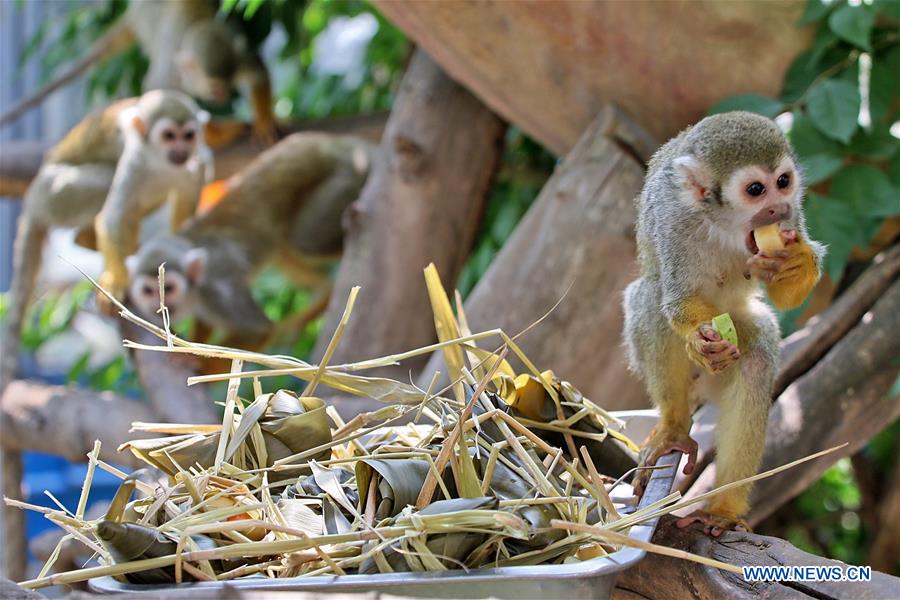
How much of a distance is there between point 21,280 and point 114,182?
0.87 meters

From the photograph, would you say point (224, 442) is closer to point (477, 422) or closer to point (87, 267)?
point (477, 422)

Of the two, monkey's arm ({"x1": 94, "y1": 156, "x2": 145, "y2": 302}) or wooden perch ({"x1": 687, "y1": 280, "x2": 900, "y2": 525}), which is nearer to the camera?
wooden perch ({"x1": 687, "y1": 280, "x2": 900, "y2": 525})

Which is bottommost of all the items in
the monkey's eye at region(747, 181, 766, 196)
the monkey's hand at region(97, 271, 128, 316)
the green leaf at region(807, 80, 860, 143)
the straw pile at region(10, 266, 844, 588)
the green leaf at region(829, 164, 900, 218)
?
the monkey's hand at region(97, 271, 128, 316)

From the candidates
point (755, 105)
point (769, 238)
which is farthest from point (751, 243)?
point (755, 105)

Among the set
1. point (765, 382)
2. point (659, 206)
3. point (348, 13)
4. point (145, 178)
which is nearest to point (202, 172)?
point (145, 178)

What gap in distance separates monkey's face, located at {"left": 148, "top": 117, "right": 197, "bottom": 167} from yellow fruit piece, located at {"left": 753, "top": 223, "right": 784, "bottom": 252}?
11.8ft

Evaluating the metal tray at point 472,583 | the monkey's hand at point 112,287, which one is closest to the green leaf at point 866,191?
the metal tray at point 472,583

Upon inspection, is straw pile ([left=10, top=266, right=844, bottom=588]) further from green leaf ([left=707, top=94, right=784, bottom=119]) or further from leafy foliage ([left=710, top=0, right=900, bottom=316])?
green leaf ([left=707, top=94, right=784, bottom=119])

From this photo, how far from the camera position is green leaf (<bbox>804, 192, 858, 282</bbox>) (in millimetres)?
2865

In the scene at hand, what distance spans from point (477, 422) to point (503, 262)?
1800mm

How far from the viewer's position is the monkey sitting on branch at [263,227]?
486cm

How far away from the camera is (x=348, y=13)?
5281 millimetres

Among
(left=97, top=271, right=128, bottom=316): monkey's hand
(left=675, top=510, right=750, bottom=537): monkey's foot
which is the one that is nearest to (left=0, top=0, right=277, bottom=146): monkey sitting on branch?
(left=97, top=271, right=128, bottom=316): monkey's hand

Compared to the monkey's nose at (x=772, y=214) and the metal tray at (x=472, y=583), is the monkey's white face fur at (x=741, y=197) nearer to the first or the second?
the monkey's nose at (x=772, y=214)
